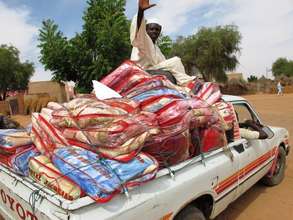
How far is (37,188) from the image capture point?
215 centimetres

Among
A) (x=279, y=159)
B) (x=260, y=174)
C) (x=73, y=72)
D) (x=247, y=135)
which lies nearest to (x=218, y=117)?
(x=247, y=135)

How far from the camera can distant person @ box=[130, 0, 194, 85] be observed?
3.67m

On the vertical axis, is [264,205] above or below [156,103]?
below

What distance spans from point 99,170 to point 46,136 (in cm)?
77

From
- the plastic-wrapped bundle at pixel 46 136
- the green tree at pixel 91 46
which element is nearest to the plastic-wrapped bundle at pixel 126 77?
the plastic-wrapped bundle at pixel 46 136

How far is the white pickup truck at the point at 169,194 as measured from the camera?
1897 millimetres

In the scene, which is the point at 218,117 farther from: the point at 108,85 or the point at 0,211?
the point at 0,211

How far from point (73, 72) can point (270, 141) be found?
7.62 m

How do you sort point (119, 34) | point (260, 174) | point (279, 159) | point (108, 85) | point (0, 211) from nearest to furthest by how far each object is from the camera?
1. point (0, 211)
2. point (108, 85)
3. point (260, 174)
4. point (279, 159)
5. point (119, 34)

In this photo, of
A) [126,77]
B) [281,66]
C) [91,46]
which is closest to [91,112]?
[126,77]

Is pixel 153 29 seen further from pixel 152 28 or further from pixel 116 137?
pixel 116 137

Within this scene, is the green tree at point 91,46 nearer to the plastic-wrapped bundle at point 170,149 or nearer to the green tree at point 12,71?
the plastic-wrapped bundle at point 170,149

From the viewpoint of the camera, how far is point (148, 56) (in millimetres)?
4035

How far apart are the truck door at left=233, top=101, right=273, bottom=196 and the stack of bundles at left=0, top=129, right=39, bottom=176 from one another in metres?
2.14
